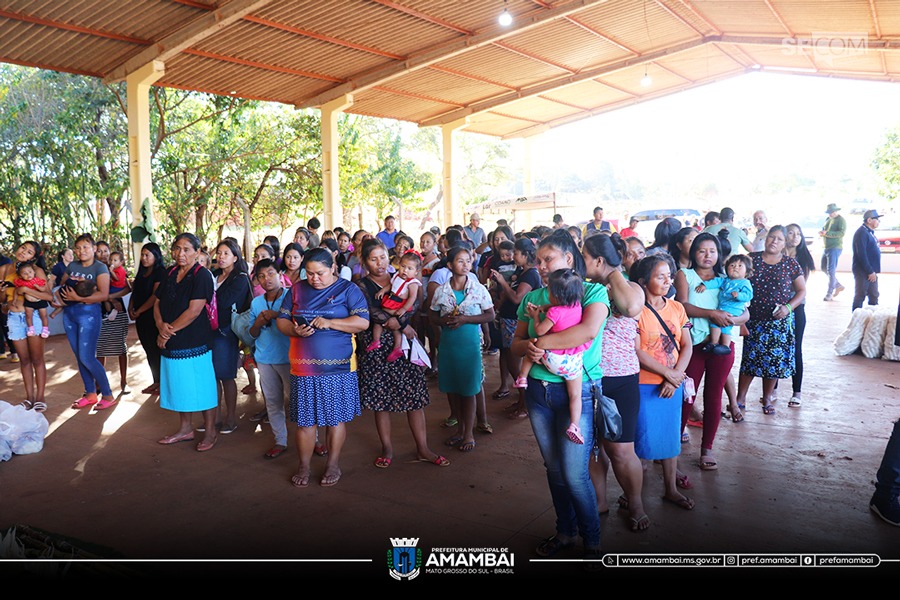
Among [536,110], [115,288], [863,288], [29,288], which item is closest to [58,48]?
[115,288]

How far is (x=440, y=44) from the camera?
11.5 metres

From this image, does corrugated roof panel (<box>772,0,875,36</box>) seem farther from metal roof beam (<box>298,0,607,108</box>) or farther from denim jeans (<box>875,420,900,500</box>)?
denim jeans (<box>875,420,900,500</box>)

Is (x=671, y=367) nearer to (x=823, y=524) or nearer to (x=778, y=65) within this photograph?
(x=823, y=524)

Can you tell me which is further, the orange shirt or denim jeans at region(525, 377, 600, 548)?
the orange shirt

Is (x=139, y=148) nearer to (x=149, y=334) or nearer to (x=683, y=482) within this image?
(x=149, y=334)

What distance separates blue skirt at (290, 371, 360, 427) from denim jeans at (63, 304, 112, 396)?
107 inches

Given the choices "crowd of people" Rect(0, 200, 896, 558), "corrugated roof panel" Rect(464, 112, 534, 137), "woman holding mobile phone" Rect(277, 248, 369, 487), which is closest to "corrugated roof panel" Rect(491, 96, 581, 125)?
"corrugated roof panel" Rect(464, 112, 534, 137)

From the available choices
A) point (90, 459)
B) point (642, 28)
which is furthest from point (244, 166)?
point (90, 459)

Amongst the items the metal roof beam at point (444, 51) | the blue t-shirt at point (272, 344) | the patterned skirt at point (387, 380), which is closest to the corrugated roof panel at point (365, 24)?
the metal roof beam at point (444, 51)

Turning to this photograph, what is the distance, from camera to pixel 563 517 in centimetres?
297

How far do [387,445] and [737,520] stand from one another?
6.84 feet

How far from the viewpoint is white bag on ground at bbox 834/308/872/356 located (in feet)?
23.3

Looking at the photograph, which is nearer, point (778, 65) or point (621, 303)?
point (621, 303)

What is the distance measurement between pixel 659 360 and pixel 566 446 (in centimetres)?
81
